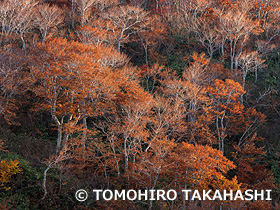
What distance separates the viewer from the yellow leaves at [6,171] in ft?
52.0

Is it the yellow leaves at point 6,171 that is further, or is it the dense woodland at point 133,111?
the dense woodland at point 133,111

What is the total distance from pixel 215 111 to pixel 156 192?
773cm

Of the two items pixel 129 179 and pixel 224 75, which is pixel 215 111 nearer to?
pixel 224 75

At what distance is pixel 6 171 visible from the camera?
635 inches

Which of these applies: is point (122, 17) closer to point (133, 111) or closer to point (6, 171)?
point (133, 111)

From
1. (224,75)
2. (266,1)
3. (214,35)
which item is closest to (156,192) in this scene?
(224,75)

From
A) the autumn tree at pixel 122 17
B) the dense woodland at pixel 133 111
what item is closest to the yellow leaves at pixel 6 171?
the dense woodland at pixel 133 111

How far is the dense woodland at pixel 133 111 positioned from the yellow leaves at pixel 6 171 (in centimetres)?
6

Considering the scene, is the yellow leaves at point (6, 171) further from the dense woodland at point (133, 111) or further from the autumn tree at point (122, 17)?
the autumn tree at point (122, 17)

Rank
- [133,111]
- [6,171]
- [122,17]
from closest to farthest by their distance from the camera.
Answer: [6,171], [133,111], [122,17]

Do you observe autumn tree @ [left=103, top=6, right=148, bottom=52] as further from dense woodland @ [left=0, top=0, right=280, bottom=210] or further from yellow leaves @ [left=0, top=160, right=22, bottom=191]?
yellow leaves @ [left=0, top=160, right=22, bottom=191]

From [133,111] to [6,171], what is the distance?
835 cm

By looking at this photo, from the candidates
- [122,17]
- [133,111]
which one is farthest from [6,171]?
[122,17]

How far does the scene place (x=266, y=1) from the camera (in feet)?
116
